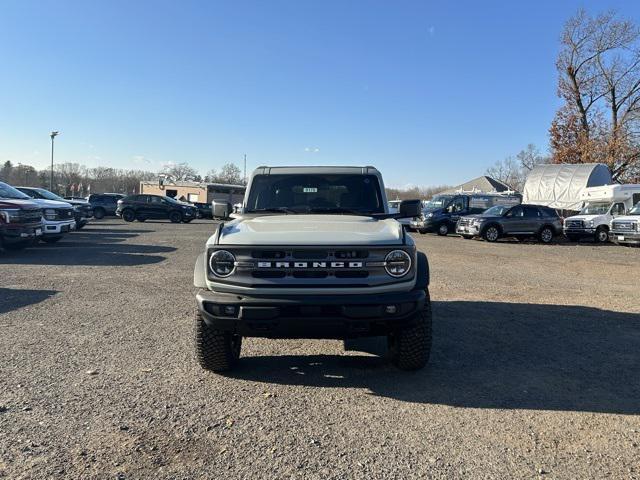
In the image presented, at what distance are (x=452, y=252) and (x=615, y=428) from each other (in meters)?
12.7

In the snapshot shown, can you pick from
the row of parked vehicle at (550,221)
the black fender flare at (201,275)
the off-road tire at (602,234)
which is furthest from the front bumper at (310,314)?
the off-road tire at (602,234)

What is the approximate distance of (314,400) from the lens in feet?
12.9

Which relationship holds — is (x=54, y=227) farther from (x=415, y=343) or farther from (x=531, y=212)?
(x=531, y=212)

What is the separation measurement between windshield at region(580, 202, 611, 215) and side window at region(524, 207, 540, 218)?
3.08 metres

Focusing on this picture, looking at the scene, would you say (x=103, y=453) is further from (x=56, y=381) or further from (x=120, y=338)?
(x=120, y=338)

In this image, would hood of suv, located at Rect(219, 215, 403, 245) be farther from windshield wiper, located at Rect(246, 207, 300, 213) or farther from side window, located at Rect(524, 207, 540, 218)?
side window, located at Rect(524, 207, 540, 218)

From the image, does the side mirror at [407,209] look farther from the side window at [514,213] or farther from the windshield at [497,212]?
the side window at [514,213]

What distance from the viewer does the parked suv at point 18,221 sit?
12.0m

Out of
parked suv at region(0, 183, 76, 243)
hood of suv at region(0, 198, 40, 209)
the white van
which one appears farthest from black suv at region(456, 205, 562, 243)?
hood of suv at region(0, 198, 40, 209)

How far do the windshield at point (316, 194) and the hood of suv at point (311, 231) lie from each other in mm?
503

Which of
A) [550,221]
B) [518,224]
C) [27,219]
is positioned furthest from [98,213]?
[550,221]

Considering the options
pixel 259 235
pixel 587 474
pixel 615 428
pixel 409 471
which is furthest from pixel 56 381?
pixel 615 428

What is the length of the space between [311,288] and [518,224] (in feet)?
65.2

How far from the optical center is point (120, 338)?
557 centimetres
